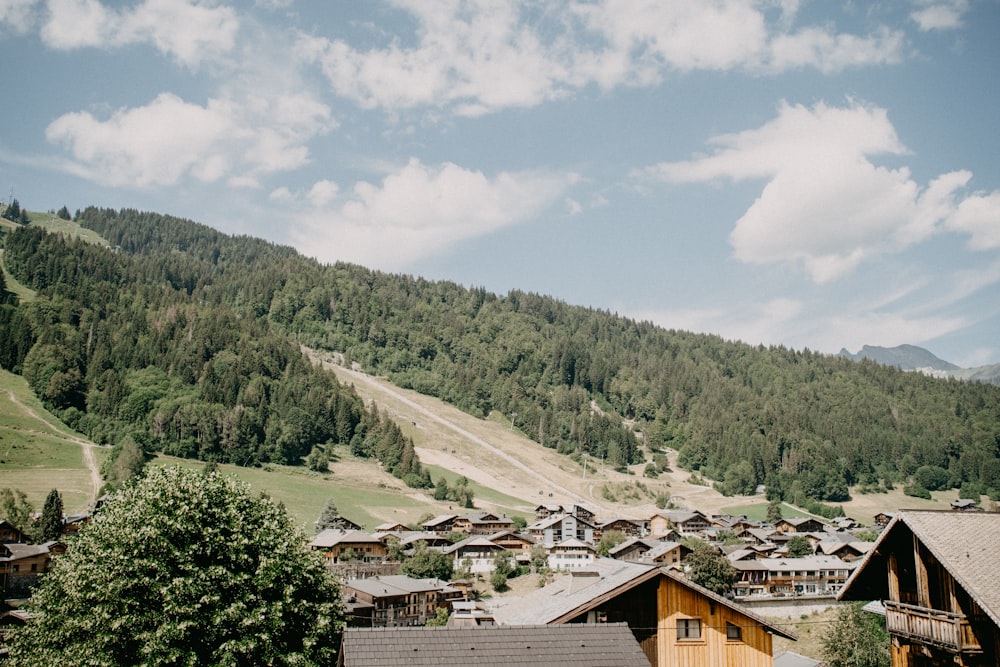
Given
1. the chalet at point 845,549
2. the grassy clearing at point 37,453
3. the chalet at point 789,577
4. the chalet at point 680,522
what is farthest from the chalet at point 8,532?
the chalet at point 845,549

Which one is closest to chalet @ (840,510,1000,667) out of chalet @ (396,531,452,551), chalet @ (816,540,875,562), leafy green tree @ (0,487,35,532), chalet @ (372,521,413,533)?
chalet @ (396,531,452,551)

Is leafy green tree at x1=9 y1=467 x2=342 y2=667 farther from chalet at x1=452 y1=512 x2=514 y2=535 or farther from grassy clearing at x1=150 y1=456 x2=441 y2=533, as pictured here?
chalet at x1=452 y1=512 x2=514 y2=535

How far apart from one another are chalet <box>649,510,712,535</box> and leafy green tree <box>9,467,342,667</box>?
103m

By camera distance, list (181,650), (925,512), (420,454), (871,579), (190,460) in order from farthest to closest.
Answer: (420,454), (190,460), (181,650), (871,579), (925,512)

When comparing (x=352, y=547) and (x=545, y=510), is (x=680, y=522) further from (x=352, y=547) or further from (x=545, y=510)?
(x=352, y=547)

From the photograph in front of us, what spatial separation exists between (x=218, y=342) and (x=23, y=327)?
42394 mm

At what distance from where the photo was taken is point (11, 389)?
14912cm

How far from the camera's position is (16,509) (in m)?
89.6

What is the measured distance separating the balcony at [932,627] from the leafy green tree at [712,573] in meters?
64.7

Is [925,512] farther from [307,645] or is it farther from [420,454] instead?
[420,454]

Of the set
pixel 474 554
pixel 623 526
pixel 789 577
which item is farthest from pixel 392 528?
pixel 789 577

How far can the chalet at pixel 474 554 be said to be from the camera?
92812 millimetres

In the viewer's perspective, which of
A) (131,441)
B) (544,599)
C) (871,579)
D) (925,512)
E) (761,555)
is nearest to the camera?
(925,512)

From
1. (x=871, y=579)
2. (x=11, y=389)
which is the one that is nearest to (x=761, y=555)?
(x=871, y=579)
